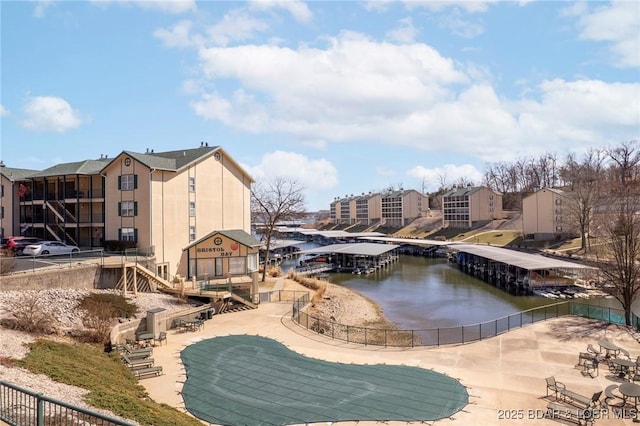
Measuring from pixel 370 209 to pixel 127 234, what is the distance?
122m

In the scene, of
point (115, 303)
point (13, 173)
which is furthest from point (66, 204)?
point (115, 303)

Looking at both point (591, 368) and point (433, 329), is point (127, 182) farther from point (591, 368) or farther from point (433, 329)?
point (591, 368)

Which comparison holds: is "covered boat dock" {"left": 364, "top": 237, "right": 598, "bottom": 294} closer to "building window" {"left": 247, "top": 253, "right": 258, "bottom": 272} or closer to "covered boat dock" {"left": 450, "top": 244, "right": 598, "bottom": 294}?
"covered boat dock" {"left": 450, "top": 244, "right": 598, "bottom": 294}

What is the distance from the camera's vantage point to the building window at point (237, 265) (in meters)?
38.8

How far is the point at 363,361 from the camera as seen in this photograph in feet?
66.4

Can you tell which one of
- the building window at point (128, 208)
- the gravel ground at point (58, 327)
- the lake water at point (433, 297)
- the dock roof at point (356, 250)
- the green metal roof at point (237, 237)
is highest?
the building window at point (128, 208)

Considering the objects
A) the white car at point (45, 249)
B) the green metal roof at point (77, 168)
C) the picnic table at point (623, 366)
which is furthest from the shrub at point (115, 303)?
the picnic table at point (623, 366)

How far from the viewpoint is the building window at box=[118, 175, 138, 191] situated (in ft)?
123

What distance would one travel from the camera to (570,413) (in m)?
14.4

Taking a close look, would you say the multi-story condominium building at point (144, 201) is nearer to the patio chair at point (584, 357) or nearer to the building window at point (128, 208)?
the building window at point (128, 208)

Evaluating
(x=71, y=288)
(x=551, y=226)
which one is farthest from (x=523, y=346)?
(x=551, y=226)

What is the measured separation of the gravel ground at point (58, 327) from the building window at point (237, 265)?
25.4 feet

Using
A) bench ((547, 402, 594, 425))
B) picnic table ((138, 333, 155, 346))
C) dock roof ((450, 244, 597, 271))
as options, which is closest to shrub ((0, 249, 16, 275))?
picnic table ((138, 333, 155, 346))

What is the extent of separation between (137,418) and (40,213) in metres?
42.5
